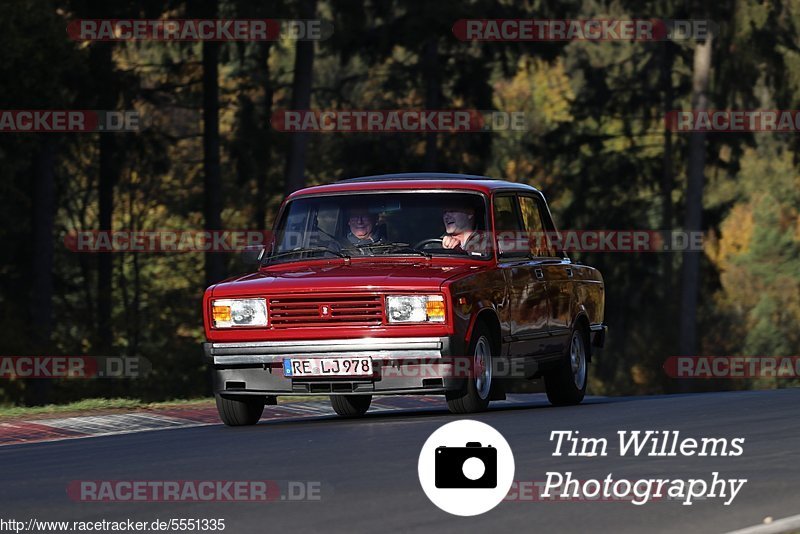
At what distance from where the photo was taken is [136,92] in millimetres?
42438

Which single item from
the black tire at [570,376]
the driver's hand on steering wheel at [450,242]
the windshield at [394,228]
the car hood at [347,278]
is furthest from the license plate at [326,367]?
the black tire at [570,376]

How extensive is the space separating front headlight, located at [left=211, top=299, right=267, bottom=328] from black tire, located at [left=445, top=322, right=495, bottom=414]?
163 centimetres

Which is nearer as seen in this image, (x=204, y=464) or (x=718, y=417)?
(x=204, y=464)

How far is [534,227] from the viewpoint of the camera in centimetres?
1595

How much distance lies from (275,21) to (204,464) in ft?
83.2

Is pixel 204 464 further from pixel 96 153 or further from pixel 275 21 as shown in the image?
pixel 96 153

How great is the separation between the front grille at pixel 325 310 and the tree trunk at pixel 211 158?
2511 cm

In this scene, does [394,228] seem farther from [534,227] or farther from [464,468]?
[464,468]

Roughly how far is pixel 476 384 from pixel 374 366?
0.94 meters

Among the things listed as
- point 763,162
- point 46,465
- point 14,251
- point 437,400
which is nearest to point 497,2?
point 14,251

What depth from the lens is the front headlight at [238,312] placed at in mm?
13773

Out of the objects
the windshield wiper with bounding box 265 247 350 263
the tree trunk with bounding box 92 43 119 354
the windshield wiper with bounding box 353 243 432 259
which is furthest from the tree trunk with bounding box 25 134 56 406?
the windshield wiper with bounding box 353 243 432 259

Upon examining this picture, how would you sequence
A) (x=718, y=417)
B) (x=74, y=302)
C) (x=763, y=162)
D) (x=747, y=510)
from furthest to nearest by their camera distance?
(x=763, y=162), (x=74, y=302), (x=718, y=417), (x=747, y=510)

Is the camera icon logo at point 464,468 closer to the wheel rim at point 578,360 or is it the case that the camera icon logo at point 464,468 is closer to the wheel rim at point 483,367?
the wheel rim at point 483,367
